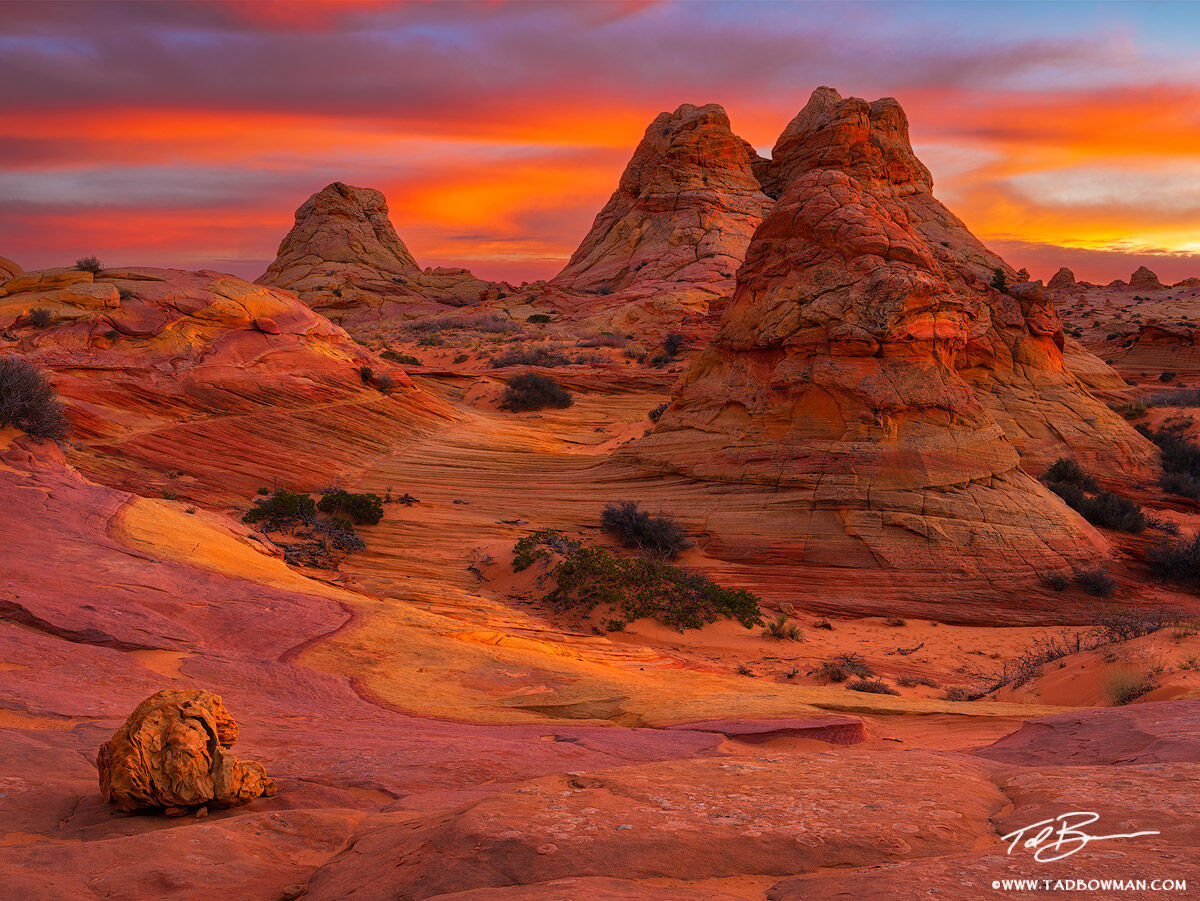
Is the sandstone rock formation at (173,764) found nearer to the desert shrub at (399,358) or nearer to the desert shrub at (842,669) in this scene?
the desert shrub at (842,669)

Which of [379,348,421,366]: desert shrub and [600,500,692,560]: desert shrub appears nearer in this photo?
[600,500,692,560]: desert shrub

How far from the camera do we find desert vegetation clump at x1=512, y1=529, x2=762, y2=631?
453 inches

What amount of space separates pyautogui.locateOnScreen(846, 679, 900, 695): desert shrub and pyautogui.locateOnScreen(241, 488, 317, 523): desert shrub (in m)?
9.21

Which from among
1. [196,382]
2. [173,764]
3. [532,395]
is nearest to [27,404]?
[196,382]

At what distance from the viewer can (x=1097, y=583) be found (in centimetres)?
1330

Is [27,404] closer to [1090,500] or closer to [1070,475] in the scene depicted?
[1090,500]

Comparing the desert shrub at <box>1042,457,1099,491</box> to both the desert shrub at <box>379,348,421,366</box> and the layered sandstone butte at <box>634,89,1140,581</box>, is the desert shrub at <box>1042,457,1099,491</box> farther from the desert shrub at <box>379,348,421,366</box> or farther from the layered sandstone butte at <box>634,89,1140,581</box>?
the desert shrub at <box>379,348,421,366</box>

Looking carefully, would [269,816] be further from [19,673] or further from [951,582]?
[951,582]

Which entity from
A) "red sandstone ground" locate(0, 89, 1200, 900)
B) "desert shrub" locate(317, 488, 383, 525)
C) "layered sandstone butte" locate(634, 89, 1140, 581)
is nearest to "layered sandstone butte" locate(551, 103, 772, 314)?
"red sandstone ground" locate(0, 89, 1200, 900)

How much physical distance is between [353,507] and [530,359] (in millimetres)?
20524

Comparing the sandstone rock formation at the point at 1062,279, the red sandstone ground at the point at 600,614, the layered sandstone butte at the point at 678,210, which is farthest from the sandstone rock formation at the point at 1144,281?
the red sandstone ground at the point at 600,614

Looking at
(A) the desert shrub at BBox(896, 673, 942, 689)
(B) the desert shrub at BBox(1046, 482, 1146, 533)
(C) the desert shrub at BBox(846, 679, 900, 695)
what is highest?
(B) the desert shrub at BBox(1046, 482, 1146, 533)

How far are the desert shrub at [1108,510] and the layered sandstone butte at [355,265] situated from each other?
5308 cm

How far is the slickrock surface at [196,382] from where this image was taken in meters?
14.4
